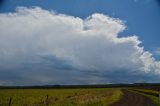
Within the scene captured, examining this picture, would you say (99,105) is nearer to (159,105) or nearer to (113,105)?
(113,105)

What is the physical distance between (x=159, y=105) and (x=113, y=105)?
18.0 ft

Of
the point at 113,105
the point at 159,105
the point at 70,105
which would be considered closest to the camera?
the point at 70,105

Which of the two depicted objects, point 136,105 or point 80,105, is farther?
point 136,105

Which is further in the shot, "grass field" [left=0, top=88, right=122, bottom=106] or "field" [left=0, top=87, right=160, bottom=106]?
"field" [left=0, top=87, right=160, bottom=106]

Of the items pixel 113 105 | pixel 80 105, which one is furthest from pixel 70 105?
pixel 113 105

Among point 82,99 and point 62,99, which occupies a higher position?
point 62,99

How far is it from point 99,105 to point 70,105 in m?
2.58

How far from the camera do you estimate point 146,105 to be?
109ft

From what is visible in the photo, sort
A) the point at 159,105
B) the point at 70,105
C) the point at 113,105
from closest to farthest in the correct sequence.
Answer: the point at 70,105 < the point at 113,105 < the point at 159,105

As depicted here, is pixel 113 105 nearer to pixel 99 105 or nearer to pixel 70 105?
pixel 99 105

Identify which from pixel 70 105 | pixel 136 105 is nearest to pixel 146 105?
pixel 136 105

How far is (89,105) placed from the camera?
29516mm

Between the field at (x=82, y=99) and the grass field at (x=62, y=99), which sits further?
the field at (x=82, y=99)

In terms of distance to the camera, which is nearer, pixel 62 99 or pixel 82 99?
pixel 82 99
